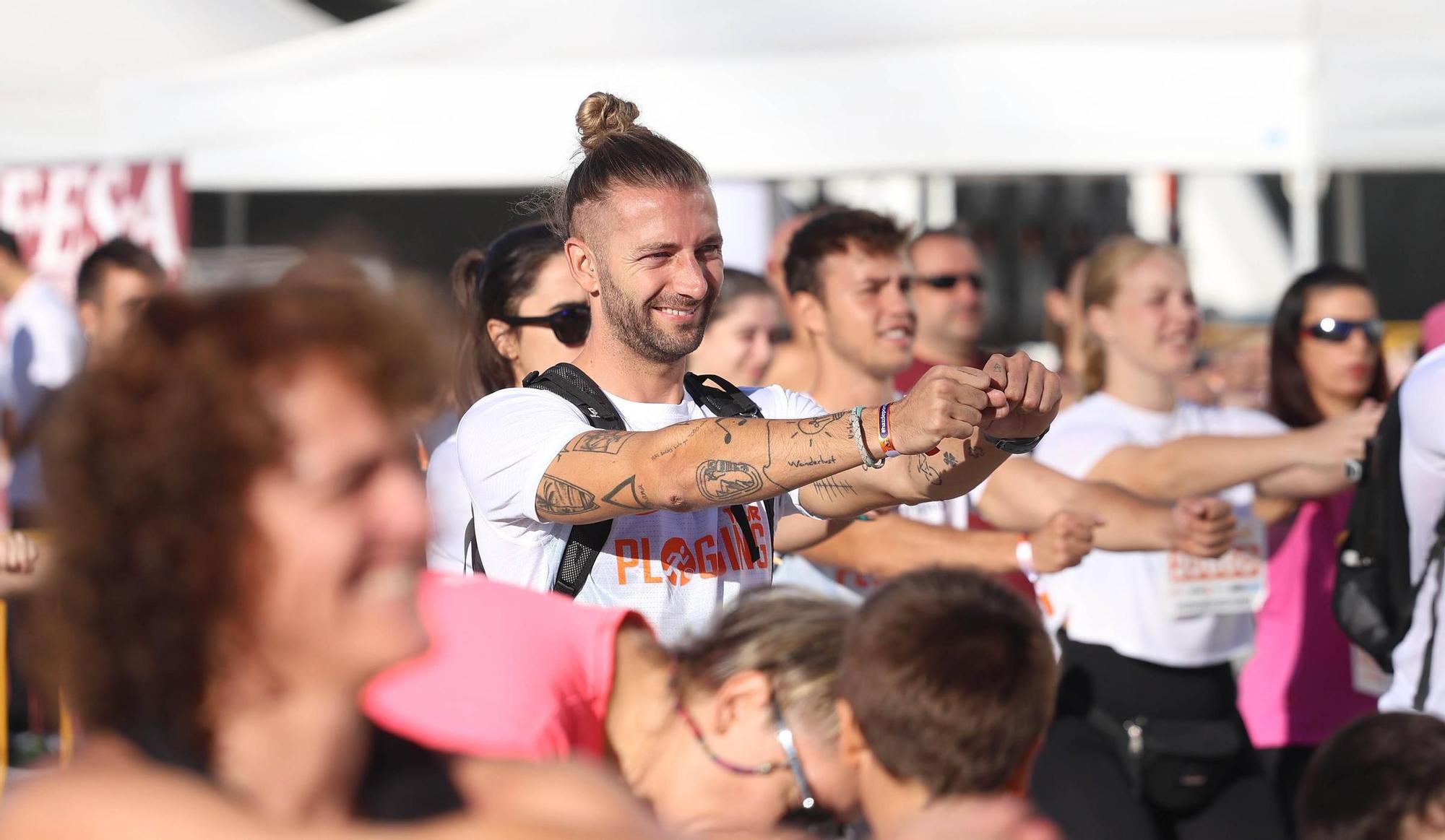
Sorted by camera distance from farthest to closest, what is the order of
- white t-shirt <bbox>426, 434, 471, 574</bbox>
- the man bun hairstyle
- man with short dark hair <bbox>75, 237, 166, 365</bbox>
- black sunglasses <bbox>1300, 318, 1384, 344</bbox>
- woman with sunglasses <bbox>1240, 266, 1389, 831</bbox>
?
man with short dark hair <bbox>75, 237, 166, 365</bbox> < black sunglasses <bbox>1300, 318, 1384, 344</bbox> < woman with sunglasses <bbox>1240, 266, 1389, 831</bbox> < white t-shirt <bbox>426, 434, 471, 574</bbox> < the man bun hairstyle

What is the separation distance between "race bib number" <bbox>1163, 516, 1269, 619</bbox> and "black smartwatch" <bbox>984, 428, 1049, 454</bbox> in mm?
1888

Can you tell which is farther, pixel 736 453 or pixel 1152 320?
pixel 1152 320

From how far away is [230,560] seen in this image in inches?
41.8

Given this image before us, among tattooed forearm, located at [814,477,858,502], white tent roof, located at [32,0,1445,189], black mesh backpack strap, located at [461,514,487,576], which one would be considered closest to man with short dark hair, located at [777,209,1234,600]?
tattooed forearm, located at [814,477,858,502]

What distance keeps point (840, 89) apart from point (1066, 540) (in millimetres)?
3738

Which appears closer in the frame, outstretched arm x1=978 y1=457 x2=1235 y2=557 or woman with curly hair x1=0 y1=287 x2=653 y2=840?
woman with curly hair x1=0 y1=287 x2=653 y2=840

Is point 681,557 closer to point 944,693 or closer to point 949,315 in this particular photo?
point 944,693

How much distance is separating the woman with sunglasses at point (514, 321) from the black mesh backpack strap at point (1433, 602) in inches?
71.5

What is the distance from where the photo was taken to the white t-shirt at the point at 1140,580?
404 centimetres

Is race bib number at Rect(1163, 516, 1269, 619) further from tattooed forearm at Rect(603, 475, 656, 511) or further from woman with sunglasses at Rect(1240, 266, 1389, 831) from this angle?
tattooed forearm at Rect(603, 475, 656, 511)

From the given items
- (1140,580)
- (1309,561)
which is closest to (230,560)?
(1140,580)

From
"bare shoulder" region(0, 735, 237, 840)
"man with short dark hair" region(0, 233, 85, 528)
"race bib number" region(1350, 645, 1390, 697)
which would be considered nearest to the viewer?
"bare shoulder" region(0, 735, 237, 840)

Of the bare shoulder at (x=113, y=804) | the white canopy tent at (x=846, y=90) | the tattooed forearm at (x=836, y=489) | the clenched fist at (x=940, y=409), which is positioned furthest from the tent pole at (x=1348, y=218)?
the bare shoulder at (x=113, y=804)

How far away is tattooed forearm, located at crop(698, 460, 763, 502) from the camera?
2.16m
